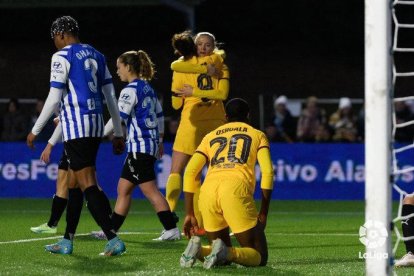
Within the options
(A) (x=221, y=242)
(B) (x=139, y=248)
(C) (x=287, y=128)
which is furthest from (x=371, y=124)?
(C) (x=287, y=128)

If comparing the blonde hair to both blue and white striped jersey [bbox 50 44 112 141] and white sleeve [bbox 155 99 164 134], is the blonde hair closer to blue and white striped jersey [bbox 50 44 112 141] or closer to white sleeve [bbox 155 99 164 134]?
white sleeve [bbox 155 99 164 134]

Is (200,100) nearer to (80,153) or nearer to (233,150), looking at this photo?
(80,153)

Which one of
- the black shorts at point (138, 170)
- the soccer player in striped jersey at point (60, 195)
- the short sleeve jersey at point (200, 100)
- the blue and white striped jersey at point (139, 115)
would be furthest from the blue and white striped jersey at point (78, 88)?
the short sleeve jersey at point (200, 100)

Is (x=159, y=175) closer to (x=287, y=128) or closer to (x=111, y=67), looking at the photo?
(x=287, y=128)

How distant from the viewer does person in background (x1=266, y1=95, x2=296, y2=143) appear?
2101cm

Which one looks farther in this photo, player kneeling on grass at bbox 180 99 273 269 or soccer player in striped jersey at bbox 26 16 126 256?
soccer player in striped jersey at bbox 26 16 126 256

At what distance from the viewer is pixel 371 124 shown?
7105 mm

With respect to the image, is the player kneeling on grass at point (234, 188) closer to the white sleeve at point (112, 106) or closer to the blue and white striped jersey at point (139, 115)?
the white sleeve at point (112, 106)

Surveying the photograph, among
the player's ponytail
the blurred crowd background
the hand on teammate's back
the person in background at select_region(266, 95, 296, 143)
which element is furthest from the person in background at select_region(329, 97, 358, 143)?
the blurred crowd background

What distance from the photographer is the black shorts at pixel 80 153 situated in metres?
9.91

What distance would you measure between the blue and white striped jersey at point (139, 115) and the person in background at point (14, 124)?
1048 cm

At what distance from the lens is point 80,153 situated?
9930 millimetres

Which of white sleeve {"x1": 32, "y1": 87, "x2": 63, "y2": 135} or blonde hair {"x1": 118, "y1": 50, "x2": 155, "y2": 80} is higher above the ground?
blonde hair {"x1": 118, "y1": 50, "x2": 155, "y2": 80}

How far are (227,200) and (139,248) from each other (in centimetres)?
216
